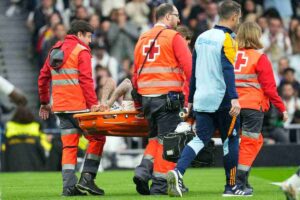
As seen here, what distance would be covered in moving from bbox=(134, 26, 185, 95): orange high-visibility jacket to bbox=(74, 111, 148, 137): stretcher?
0.40 metres

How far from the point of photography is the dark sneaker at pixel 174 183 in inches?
603

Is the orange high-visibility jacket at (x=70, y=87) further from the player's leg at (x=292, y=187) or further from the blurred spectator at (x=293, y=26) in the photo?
the blurred spectator at (x=293, y=26)

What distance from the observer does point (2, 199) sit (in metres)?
16.1

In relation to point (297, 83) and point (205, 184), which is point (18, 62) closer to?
point (297, 83)

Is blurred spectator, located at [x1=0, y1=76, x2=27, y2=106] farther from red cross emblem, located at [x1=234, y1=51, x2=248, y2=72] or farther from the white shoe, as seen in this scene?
red cross emblem, located at [x1=234, y1=51, x2=248, y2=72]

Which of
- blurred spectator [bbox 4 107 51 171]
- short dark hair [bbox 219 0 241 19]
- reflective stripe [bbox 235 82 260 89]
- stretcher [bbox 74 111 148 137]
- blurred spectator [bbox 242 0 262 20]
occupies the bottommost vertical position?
blurred spectator [bbox 4 107 51 171]

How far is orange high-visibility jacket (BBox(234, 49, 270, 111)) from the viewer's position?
659 inches

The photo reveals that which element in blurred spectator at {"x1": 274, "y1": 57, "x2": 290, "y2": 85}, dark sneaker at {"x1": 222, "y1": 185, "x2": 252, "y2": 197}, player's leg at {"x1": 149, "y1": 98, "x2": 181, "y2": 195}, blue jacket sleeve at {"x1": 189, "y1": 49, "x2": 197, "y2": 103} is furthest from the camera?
blurred spectator at {"x1": 274, "y1": 57, "x2": 290, "y2": 85}

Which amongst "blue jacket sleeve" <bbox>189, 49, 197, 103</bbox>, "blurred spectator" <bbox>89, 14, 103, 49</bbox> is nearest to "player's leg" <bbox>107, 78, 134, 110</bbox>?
"blue jacket sleeve" <bbox>189, 49, 197, 103</bbox>

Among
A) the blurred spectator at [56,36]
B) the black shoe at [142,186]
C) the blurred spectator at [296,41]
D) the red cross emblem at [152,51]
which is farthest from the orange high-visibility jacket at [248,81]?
the blurred spectator at [296,41]

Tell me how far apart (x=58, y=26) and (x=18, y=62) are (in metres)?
2.98

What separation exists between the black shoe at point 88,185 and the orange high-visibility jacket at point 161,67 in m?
1.44

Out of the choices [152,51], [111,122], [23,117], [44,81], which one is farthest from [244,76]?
[23,117]

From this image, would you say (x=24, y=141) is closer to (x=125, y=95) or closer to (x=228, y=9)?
(x=125, y=95)
